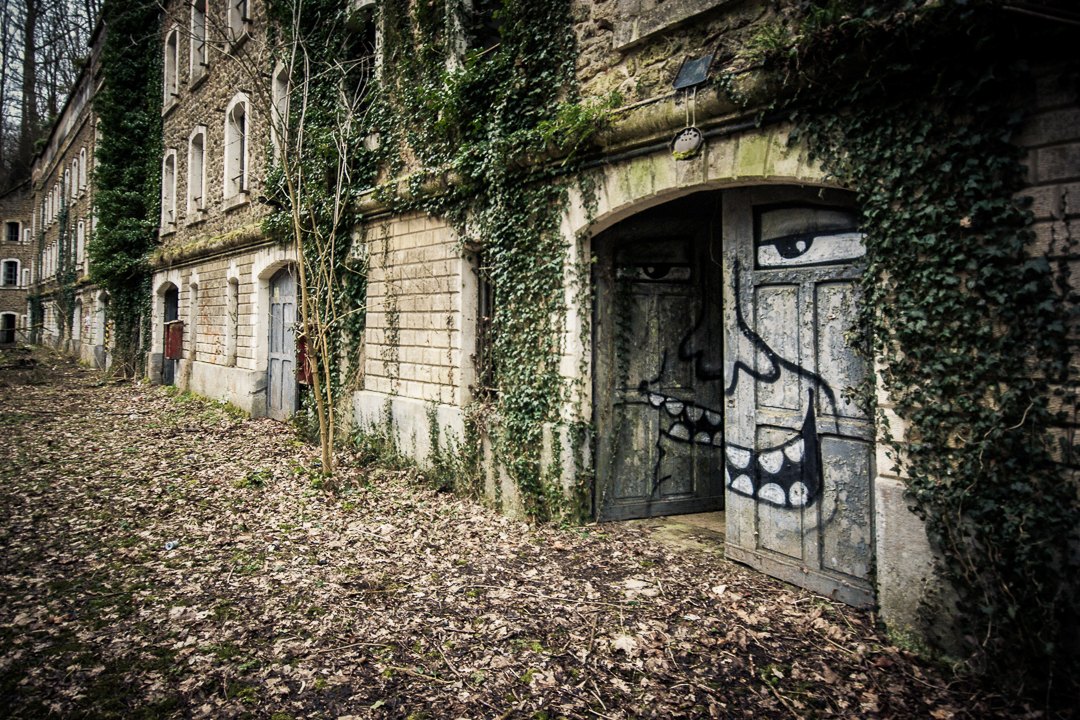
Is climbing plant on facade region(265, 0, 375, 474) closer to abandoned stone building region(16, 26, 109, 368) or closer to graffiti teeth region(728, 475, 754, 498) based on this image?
graffiti teeth region(728, 475, 754, 498)

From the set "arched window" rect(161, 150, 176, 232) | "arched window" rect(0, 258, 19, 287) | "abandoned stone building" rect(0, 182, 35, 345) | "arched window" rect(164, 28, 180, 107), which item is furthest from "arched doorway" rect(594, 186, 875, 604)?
"arched window" rect(0, 258, 19, 287)

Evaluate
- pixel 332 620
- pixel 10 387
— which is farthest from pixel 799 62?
pixel 10 387

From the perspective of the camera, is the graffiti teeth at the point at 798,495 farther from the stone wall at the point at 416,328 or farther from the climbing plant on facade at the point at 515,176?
the stone wall at the point at 416,328

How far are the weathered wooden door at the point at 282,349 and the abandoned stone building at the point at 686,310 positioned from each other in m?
Answer: 2.91

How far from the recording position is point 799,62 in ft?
11.7

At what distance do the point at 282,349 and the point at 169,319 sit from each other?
7948mm

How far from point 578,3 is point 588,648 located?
17.6 feet

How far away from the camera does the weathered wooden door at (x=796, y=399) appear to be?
3.79m

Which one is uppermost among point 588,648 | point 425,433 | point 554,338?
point 554,338

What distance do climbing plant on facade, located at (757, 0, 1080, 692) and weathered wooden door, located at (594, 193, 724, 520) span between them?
2.22 meters

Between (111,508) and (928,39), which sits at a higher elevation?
(928,39)

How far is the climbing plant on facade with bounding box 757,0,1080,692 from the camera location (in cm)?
278

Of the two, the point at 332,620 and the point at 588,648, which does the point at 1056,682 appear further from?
the point at 332,620

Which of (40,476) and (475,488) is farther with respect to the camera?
(40,476)
